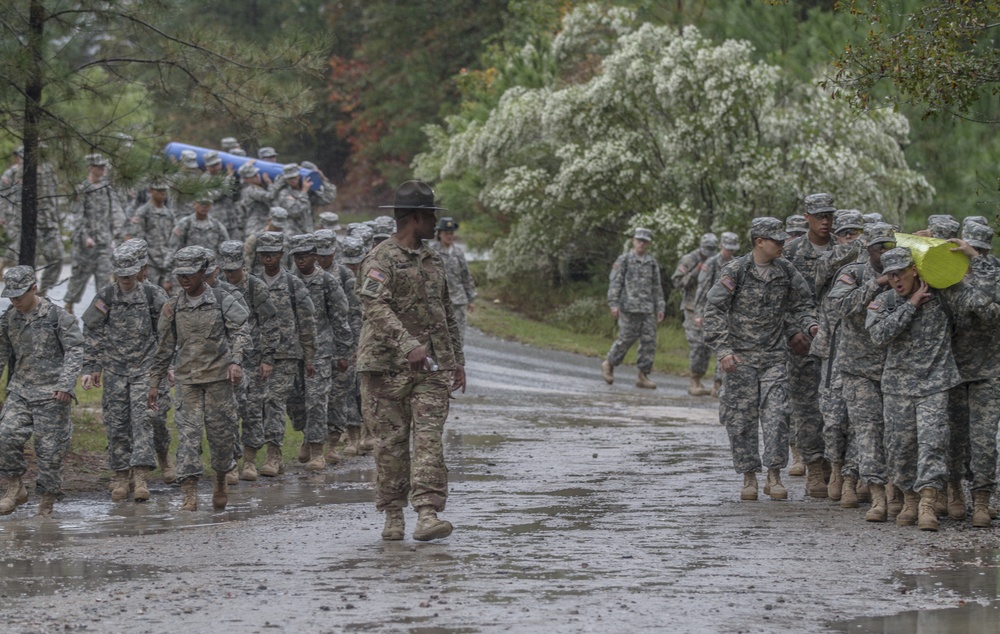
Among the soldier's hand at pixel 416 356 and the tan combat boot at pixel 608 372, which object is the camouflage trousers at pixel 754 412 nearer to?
the soldier's hand at pixel 416 356

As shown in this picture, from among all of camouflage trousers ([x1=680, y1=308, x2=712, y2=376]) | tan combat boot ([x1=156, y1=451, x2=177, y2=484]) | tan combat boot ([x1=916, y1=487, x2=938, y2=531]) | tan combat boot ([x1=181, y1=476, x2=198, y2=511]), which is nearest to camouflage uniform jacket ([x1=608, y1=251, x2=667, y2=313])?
camouflage trousers ([x1=680, y1=308, x2=712, y2=376])

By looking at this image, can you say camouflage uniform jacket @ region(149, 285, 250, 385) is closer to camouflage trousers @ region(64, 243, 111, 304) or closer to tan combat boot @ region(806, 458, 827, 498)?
tan combat boot @ region(806, 458, 827, 498)

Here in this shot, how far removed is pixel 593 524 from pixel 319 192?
12545mm

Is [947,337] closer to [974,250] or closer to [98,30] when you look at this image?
[974,250]

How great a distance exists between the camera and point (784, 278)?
40.3ft

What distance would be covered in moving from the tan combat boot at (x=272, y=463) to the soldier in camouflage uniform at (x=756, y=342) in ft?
14.2

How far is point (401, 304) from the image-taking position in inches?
401

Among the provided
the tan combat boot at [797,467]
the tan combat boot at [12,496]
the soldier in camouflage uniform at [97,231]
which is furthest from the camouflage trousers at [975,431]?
the soldier in camouflage uniform at [97,231]

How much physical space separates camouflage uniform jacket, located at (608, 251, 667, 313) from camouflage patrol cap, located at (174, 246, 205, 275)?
34.3ft

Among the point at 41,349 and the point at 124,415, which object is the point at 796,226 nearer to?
the point at 124,415

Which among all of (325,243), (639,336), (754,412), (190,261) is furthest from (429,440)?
(639,336)

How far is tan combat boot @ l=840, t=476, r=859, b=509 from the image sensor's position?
1184cm

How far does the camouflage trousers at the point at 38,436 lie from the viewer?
12.0 meters

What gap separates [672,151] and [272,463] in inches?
553
